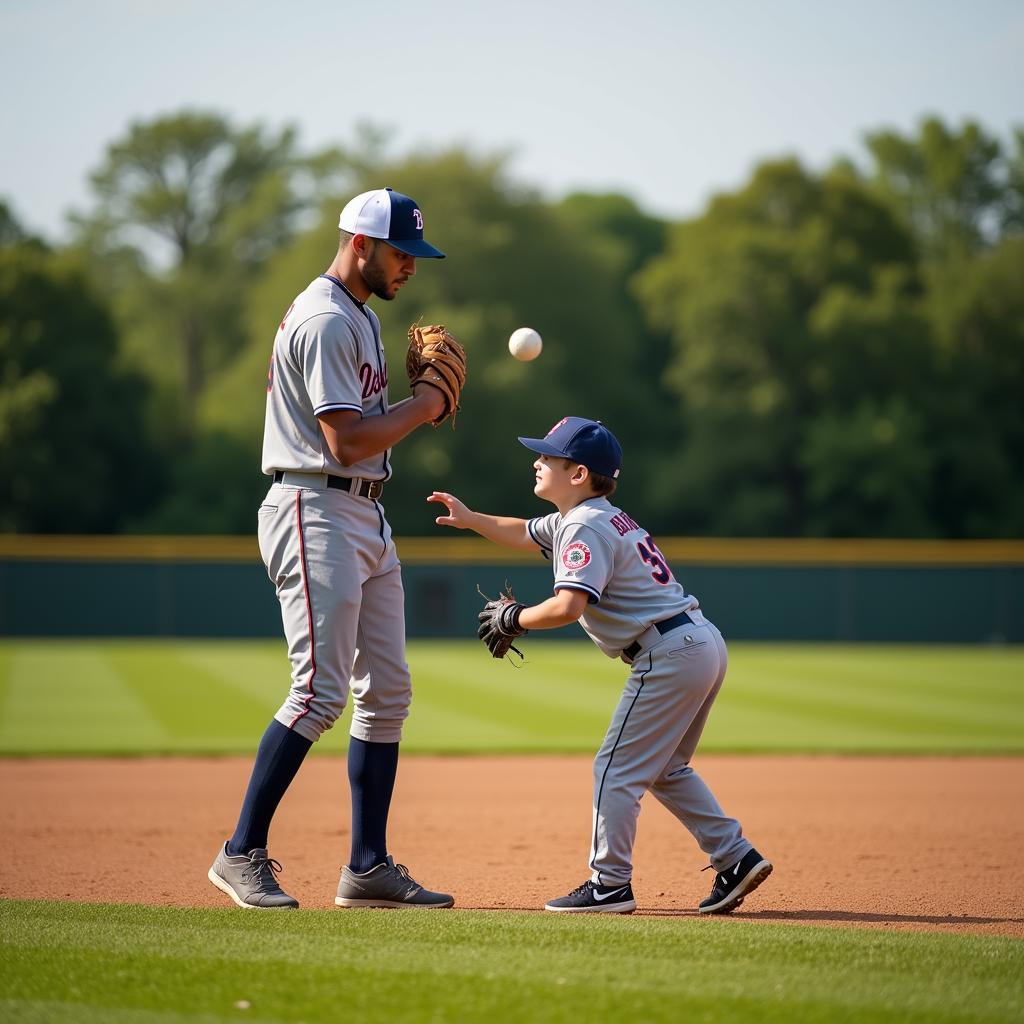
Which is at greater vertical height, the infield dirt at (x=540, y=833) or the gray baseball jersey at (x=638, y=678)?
the gray baseball jersey at (x=638, y=678)

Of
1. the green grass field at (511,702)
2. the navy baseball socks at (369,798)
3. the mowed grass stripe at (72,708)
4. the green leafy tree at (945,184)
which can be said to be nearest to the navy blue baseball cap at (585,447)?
the navy baseball socks at (369,798)

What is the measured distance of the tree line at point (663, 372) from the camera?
104 feet

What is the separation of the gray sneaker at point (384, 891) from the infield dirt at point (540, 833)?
0.16 m

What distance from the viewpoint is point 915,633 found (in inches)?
833

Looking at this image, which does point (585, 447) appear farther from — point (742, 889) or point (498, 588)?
point (498, 588)

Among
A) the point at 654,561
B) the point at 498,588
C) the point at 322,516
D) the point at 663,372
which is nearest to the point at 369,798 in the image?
the point at 322,516

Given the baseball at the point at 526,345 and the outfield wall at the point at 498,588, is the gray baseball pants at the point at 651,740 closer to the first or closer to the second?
the baseball at the point at 526,345

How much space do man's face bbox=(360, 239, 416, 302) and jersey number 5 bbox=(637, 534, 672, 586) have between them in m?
1.04

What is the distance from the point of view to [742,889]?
13.2 feet

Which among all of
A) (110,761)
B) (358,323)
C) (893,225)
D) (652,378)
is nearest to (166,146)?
(652,378)

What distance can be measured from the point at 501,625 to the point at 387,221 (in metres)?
1.23

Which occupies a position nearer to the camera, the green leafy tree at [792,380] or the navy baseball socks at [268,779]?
the navy baseball socks at [268,779]

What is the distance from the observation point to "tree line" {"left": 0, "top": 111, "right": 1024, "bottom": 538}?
104 ft

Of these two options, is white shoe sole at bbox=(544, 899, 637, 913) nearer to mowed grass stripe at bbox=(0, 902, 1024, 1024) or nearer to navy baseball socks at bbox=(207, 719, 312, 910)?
mowed grass stripe at bbox=(0, 902, 1024, 1024)
